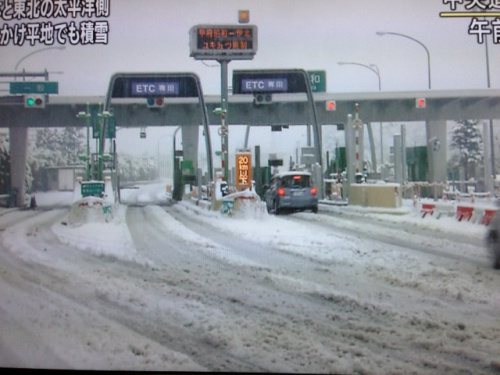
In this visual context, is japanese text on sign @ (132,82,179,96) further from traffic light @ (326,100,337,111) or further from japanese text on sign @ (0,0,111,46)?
traffic light @ (326,100,337,111)

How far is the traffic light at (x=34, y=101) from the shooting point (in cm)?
351

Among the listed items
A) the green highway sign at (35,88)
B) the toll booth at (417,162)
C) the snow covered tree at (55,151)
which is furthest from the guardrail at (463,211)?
the green highway sign at (35,88)

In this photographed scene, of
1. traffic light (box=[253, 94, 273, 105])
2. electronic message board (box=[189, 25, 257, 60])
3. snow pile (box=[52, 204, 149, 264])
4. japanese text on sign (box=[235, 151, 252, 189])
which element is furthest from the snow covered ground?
electronic message board (box=[189, 25, 257, 60])

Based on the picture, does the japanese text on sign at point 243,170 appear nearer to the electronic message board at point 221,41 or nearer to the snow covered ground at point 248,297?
the snow covered ground at point 248,297

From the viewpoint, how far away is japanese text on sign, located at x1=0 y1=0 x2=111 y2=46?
338cm

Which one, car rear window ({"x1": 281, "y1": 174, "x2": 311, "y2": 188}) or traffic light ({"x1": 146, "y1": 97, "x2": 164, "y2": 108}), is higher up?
traffic light ({"x1": 146, "y1": 97, "x2": 164, "y2": 108})

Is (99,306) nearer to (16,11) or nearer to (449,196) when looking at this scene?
(16,11)

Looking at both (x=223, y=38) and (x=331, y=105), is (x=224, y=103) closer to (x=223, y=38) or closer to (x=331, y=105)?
(x=223, y=38)

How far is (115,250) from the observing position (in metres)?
3.39

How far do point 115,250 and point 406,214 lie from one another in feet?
8.33

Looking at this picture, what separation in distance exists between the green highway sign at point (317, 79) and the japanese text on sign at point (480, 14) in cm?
77

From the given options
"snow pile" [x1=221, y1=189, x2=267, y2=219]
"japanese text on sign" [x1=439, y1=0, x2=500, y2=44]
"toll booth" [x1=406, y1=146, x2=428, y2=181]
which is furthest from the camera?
"snow pile" [x1=221, y1=189, x2=267, y2=219]

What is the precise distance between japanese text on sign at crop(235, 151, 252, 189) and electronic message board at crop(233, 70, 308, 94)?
1.44ft

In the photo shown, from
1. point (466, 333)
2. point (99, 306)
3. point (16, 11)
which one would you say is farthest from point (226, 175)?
point (466, 333)
